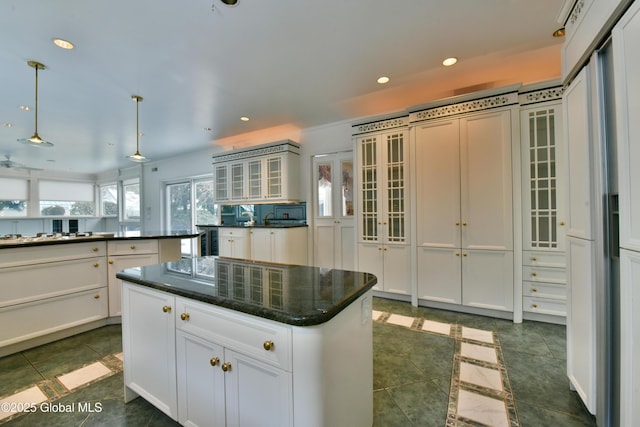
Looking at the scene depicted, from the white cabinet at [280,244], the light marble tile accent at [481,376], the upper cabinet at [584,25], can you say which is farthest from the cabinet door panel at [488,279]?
the white cabinet at [280,244]

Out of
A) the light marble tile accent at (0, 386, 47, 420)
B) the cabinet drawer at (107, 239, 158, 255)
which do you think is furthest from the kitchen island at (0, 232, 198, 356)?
the light marble tile accent at (0, 386, 47, 420)

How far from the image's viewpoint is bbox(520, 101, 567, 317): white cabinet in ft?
8.32

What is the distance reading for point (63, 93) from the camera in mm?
2977

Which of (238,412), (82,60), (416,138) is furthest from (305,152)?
(238,412)

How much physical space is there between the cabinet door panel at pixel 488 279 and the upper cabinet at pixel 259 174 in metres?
2.81

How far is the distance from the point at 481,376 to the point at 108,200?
427 inches

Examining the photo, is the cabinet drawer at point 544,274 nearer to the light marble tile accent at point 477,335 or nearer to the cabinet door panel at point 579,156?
the light marble tile accent at point 477,335

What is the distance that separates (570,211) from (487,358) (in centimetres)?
126

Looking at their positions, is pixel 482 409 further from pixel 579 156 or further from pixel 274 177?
pixel 274 177

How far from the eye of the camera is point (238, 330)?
1.03 meters

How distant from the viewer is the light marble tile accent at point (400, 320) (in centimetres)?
270

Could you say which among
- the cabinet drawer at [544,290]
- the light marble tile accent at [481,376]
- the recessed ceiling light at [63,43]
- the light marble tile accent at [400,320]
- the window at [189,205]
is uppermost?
the recessed ceiling light at [63,43]

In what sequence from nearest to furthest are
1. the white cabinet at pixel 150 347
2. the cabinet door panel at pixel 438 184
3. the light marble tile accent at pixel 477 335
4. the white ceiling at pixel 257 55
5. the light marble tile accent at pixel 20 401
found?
the white cabinet at pixel 150 347 → the light marble tile accent at pixel 20 401 → the white ceiling at pixel 257 55 → the light marble tile accent at pixel 477 335 → the cabinet door panel at pixel 438 184

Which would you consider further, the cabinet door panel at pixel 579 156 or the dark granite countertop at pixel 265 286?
the cabinet door panel at pixel 579 156
